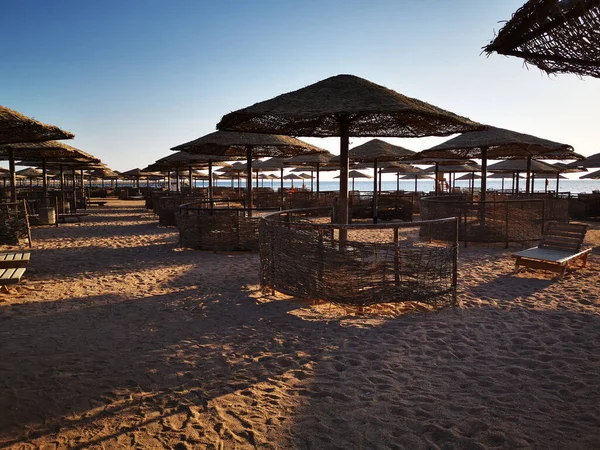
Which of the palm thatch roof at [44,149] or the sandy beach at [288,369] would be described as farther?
the palm thatch roof at [44,149]

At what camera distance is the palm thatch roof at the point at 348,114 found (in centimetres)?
532

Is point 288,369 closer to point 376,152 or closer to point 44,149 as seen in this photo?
point 376,152

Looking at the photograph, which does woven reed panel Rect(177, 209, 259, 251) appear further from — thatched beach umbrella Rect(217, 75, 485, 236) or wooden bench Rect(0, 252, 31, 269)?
wooden bench Rect(0, 252, 31, 269)

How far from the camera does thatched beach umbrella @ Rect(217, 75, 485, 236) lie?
5340mm

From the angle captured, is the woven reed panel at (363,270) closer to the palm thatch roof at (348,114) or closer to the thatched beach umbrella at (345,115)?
the thatched beach umbrella at (345,115)

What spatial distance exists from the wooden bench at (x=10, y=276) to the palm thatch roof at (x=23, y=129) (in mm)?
2521

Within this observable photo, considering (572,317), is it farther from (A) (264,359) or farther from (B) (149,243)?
(B) (149,243)

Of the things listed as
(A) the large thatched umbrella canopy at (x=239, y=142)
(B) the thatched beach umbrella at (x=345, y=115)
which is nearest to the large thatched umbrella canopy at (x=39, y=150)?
(A) the large thatched umbrella canopy at (x=239, y=142)

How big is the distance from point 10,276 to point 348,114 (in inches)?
227

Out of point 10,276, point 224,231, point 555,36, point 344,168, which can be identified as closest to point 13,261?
point 10,276

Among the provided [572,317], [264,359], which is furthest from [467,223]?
[264,359]

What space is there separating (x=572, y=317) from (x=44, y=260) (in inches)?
387

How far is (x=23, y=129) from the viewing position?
7.99 meters

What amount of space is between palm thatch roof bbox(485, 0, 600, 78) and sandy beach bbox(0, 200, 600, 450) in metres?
2.74
